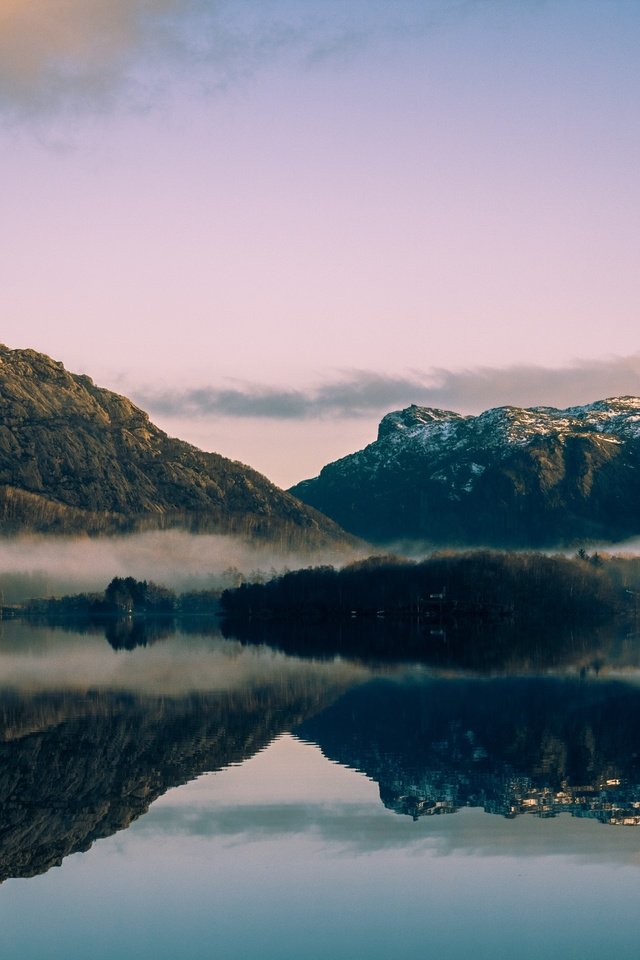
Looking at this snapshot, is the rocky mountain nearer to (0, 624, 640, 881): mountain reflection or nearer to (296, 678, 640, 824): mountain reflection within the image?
(0, 624, 640, 881): mountain reflection

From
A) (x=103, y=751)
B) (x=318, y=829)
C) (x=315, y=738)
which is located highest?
(x=103, y=751)

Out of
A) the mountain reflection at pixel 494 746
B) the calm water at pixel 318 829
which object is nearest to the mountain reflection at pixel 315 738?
the mountain reflection at pixel 494 746

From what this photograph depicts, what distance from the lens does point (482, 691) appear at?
9988cm

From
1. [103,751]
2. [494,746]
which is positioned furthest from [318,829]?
[494,746]

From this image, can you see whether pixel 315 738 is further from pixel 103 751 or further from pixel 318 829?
pixel 318 829

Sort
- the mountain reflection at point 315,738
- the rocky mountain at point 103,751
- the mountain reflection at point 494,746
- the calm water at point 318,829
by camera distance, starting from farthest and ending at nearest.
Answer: the mountain reflection at point 494,746
the mountain reflection at point 315,738
the rocky mountain at point 103,751
the calm water at point 318,829

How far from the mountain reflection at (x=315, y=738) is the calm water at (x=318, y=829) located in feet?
0.76

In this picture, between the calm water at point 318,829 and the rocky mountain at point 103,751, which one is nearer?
the calm water at point 318,829

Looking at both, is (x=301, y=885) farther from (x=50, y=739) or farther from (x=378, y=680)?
(x=378, y=680)

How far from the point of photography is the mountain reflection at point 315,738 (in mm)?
48469

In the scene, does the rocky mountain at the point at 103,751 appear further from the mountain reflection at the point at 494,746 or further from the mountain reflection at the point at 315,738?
the mountain reflection at the point at 494,746

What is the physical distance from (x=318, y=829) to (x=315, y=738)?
2435 cm

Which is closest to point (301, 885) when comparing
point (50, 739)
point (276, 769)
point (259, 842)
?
point (259, 842)

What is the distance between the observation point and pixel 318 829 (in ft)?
149
